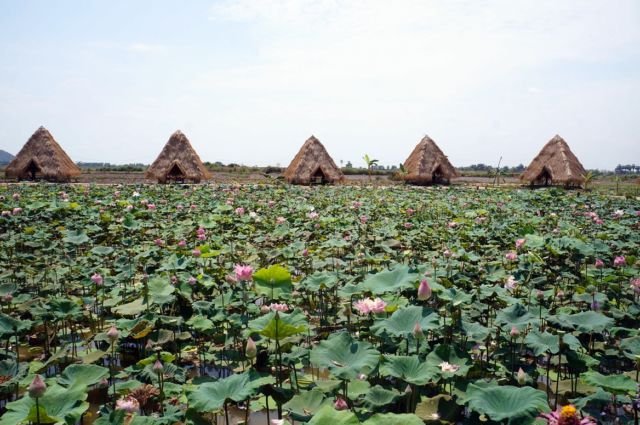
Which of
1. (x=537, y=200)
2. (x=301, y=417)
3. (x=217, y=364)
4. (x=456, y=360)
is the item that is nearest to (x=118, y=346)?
(x=217, y=364)

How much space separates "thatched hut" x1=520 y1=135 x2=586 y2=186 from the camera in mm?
24438

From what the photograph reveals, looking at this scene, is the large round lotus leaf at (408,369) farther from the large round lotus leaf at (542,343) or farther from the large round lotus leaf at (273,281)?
the large round lotus leaf at (273,281)

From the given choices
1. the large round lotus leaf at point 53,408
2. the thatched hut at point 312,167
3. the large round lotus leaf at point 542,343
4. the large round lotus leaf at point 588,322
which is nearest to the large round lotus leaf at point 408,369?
the large round lotus leaf at point 542,343

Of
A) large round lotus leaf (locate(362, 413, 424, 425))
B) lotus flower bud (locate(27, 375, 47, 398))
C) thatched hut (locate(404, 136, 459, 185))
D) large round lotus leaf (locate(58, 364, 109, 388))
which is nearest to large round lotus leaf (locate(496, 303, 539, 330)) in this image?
large round lotus leaf (locate(362, 413, 424, 425))

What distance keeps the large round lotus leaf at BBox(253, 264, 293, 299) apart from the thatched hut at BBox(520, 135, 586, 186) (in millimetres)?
25166

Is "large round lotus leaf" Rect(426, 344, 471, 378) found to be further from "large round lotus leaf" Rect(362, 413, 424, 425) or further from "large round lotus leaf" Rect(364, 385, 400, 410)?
"large round lotus leaf" Rect(362, 413, 424, 425)

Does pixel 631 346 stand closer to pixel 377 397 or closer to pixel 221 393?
pixel 377 397

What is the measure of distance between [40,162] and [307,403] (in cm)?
2682

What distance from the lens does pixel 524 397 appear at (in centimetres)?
179

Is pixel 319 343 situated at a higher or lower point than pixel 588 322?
lower

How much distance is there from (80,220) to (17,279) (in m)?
3.54

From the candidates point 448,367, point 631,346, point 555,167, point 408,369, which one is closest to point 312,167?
point 555,167

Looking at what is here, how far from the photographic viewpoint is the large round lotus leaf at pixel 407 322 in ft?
7.78

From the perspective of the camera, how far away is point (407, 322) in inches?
96.6
